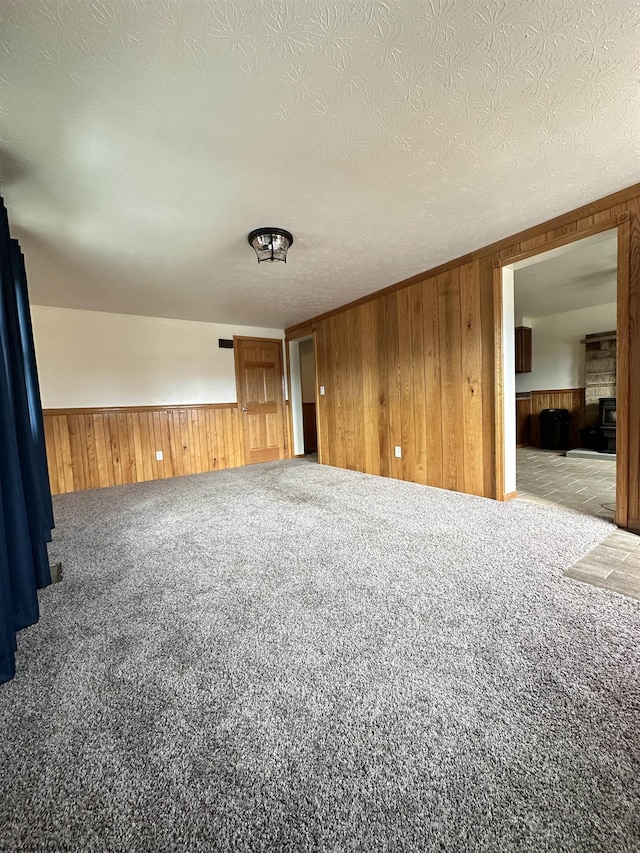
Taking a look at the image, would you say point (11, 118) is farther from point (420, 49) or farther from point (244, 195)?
point (420, 49)

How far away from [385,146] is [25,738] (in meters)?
2.51

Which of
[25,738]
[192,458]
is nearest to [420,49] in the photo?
[25,738]

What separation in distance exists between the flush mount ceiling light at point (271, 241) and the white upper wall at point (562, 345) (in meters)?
5.28

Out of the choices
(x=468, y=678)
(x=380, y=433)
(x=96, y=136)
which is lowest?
(x=468, y=678)

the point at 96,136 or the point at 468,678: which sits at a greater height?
the point at 96,136

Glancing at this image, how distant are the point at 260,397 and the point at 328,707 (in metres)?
4.55

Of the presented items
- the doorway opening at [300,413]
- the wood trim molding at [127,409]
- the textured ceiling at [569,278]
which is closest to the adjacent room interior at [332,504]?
the textured ceiling at [569,278]

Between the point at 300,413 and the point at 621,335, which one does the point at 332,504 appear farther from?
the point at 300,413

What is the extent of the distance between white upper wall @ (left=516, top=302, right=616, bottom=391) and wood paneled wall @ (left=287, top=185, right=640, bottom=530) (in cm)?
374

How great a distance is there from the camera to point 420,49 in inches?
45.8

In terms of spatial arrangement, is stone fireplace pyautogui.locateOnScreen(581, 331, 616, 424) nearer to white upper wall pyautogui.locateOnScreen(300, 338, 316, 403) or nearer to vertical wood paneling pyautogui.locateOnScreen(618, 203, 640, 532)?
vertical wood paneling pyautogui.locateOnScreen(618, 203, 640, 532)

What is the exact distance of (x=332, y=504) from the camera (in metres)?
2.91

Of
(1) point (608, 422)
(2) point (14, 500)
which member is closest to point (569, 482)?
(1) point (608, 422)

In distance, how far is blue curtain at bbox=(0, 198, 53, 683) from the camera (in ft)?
3.90
